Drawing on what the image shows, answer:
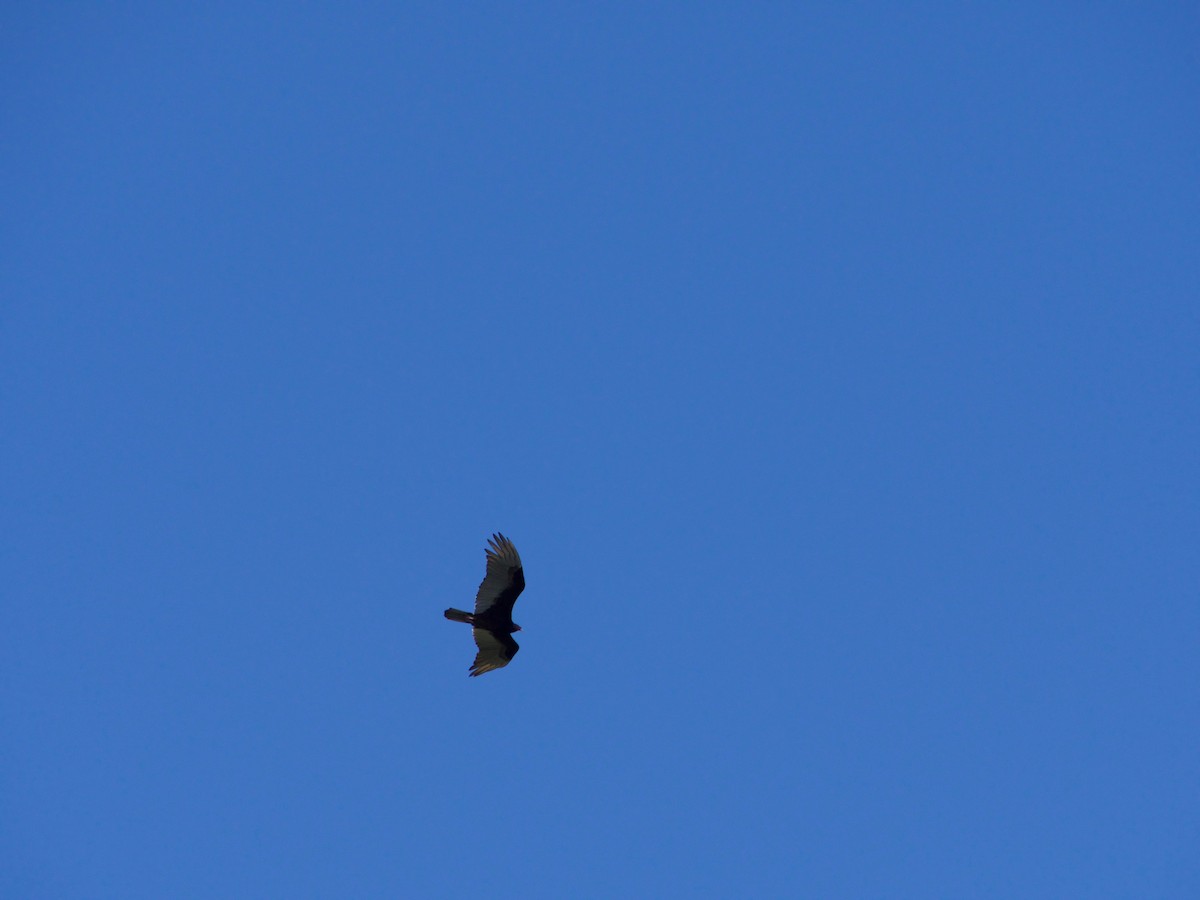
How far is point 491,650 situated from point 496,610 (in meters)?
1.26

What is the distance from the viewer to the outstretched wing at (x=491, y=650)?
91.3 feet

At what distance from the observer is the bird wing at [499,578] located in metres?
27.1

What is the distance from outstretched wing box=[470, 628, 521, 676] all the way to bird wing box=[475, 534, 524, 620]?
0.76 m

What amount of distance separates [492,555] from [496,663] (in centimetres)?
311

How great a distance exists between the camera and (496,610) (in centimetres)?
2756

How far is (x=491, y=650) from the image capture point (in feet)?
92.1

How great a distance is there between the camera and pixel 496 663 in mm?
28156

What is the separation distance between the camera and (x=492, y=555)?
27.2 m

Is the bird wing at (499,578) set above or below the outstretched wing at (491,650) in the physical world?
above

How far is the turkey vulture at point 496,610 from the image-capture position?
27.2 meters

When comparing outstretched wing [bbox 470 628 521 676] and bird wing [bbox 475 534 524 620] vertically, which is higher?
bird wing [bbox 475 534 524 620]

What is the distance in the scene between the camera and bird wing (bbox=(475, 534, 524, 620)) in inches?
1069

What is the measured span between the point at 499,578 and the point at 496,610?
0.95 metres

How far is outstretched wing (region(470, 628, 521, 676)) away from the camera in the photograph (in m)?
27.8
